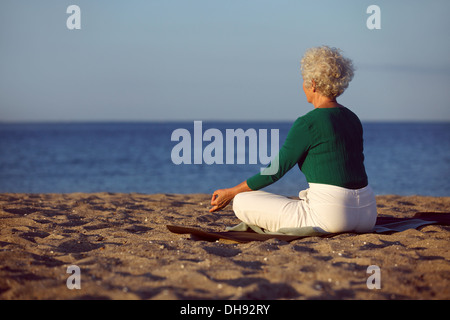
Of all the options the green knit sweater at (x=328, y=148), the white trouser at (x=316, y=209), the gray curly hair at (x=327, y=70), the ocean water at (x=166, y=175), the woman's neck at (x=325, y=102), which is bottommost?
the ocean water at (x=166, y=175)

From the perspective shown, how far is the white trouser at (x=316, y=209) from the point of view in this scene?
159 inches

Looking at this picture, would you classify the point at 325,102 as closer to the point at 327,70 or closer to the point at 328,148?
the point at 327,70

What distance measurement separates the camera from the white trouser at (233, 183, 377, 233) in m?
4.03

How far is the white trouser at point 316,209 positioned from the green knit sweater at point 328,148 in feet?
0.32

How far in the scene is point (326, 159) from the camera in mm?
4027

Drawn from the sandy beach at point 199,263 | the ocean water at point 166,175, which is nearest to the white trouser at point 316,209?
the sandy beach at point 199,263

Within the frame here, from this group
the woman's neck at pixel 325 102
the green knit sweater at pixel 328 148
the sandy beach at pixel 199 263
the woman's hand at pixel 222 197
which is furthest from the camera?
the woman's hand at pixel 222 197

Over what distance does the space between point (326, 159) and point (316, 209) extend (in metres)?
0.46

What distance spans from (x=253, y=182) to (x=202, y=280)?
144cm

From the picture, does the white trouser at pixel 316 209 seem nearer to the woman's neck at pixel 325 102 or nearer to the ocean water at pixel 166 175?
the woman's neck at pixel 325 102

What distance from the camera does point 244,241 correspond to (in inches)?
165

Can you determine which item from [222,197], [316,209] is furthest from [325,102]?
[222,197]
